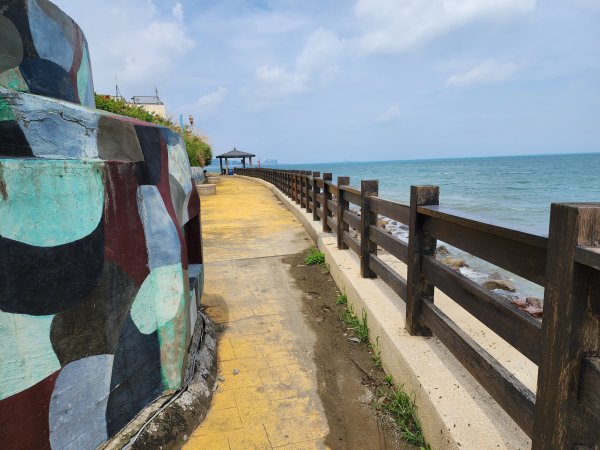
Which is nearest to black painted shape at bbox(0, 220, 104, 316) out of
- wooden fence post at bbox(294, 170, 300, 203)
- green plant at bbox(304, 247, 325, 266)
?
green plant at bbox(304, 247, 325, 266)

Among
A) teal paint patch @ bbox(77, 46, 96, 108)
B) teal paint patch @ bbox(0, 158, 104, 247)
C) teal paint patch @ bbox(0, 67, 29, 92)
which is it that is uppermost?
teal paint patch @ bbox(77, 46, 96, 108)

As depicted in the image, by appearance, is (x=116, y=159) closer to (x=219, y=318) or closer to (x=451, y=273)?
(x=451, y=273)

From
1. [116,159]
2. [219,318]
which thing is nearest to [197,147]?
[219,318]

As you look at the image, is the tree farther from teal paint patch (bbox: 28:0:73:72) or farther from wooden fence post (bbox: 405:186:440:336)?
wooden fence post (bbox: 405:186:440:336)

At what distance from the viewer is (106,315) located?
2.16m

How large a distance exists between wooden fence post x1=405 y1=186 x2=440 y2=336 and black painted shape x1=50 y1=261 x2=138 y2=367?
77.3 inches

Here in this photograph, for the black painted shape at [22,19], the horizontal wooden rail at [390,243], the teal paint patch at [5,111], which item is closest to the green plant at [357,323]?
the horizontal wooden rail at [390,243]

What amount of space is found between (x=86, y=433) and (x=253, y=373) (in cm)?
143

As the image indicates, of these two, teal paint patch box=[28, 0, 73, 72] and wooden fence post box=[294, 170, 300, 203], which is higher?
teal paint patch box=[28, 0, 73, 72]

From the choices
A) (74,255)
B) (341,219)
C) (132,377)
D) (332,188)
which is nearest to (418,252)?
(132,377)

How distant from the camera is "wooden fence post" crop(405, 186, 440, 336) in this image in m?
2.99

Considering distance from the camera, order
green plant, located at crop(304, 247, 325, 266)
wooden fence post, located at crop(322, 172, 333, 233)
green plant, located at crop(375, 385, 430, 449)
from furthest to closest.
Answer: wooden fence post, located at crop(322, 172, 333, 233) → green plant, located at crop(304, 247, 325, 266) → green plant, located at crop(375, 385, 430, 449)

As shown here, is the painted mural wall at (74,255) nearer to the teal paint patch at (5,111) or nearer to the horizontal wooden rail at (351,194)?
the teal paint patch at (5,111)

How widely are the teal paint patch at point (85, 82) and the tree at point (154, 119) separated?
2.78 metres
